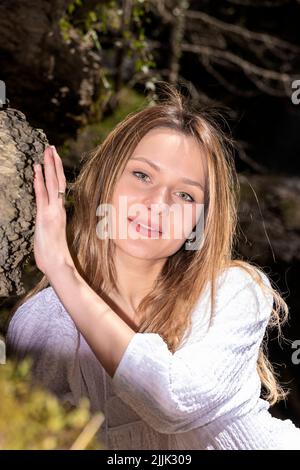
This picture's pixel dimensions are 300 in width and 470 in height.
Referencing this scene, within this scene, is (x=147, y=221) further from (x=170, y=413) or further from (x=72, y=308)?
(x=170, y=413)

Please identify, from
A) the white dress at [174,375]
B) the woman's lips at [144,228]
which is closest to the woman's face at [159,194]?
the woman's lips at [144,228]

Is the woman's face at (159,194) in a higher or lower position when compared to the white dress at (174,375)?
higher

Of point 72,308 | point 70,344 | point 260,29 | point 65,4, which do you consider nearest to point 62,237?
point 72,308

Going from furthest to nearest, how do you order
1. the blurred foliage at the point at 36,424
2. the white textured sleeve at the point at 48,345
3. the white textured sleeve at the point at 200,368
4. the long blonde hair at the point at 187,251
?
the long blonde hair at the point at 187,251 < the white textured sleeve at the point at 48,345 < the white textured sleeve at the point at 200,368 < the blurred foliage at the point at 36,424

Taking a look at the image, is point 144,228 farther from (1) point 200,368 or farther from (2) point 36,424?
(2) point 36,424

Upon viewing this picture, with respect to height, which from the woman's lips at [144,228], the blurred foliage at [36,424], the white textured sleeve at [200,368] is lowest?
the white textured sleeve at [200,368]

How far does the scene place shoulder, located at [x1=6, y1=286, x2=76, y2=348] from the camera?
1660mm

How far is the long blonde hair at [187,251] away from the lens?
1.78 meters

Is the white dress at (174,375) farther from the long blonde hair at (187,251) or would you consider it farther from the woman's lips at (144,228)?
the woman's lips at (144,228)

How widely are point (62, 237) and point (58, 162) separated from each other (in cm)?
19

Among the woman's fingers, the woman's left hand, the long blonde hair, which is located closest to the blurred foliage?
the woman's left hand

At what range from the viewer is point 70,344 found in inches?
65.2
